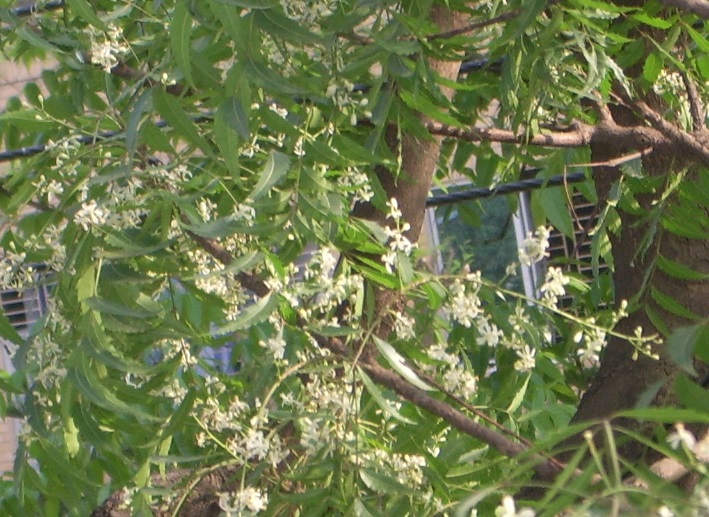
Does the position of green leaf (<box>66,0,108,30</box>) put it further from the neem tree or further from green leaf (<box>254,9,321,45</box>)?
green leaf (<box>254,9,321,45</box>)

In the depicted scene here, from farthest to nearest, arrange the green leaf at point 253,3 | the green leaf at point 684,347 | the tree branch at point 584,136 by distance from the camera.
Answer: the tree branch at point 584,136, the green leaf at point 253,3, the green leaf at point 684,347

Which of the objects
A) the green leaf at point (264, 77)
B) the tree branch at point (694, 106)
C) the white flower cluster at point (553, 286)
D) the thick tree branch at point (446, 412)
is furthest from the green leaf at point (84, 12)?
the tree branch at point (694, 106)

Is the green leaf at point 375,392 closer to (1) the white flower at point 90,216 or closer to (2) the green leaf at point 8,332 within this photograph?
(1) the white flower at point 90,216

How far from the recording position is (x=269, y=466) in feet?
3.56

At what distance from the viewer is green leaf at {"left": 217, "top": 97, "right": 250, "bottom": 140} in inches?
33.2

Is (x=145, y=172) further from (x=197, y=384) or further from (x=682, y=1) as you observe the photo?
(x=682, y=1)

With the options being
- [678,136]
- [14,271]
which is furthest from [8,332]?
[678,136]

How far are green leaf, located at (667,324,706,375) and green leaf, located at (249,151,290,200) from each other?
322mm

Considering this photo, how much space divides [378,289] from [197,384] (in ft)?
0.72

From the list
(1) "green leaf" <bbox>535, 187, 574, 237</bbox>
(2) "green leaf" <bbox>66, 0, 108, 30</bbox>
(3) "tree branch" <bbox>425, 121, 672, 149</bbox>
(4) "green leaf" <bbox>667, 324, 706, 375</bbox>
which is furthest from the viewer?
(1) "green leaf" <bbox>535, 187, 574, 237</bbox>

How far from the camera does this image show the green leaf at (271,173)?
861 mm

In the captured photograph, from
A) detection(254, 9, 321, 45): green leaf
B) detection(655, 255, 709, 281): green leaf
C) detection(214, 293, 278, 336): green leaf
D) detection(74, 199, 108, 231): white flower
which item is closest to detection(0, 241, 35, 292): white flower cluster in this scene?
detection(74, 199, 108, 231): white flower

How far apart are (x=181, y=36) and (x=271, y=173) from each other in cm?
12

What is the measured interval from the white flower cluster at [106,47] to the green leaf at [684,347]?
60 cm
